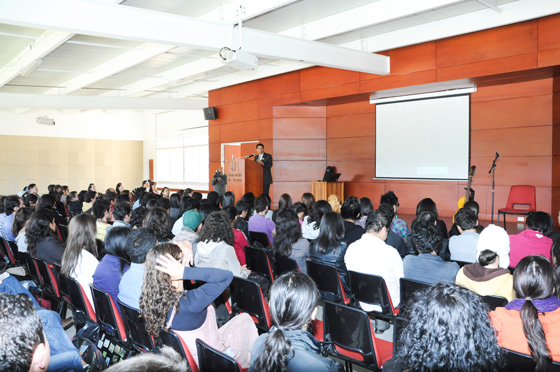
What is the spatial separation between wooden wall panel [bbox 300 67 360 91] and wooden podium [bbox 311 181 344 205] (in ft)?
7.49

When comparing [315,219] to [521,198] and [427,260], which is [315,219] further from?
[521,198]

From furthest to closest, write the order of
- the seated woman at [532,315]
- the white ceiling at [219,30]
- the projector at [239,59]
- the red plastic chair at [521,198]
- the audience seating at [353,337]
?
the red plastic chair at [521,198] → the projector at [239,59] → the white ceiling at [219,30] → the audience seating at [353,337] → the seated woman at [532,315]

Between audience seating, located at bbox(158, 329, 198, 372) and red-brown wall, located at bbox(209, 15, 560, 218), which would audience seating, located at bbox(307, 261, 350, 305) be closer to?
audience seating, located at bbox(158, 329, 198, 372)

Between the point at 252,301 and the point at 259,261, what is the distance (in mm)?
1070

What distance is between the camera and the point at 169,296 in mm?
2244

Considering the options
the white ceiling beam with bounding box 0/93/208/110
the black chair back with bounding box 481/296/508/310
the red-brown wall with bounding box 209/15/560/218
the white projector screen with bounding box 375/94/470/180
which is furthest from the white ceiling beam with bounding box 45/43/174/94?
the black chair back with bounding box 481/296/508/310

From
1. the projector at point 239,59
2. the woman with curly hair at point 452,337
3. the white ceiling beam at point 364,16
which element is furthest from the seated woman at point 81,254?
the white ceiling beam at point 364,16

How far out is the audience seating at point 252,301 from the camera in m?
3.17

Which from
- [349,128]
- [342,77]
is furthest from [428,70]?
[349,128]

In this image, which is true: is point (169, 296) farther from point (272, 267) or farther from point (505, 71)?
point (505, 71)

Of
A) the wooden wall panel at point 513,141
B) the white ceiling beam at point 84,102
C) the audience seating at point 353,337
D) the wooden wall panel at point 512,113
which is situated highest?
the white ceiling beam at point 84,102

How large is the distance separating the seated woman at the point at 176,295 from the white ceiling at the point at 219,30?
14.3 feet

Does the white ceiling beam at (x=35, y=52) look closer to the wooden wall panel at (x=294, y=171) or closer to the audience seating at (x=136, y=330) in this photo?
the wooden wall panel at (x=294, y=171)

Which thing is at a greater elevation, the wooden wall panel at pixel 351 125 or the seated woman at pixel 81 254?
the wooden wall panel at pixel 351 125
